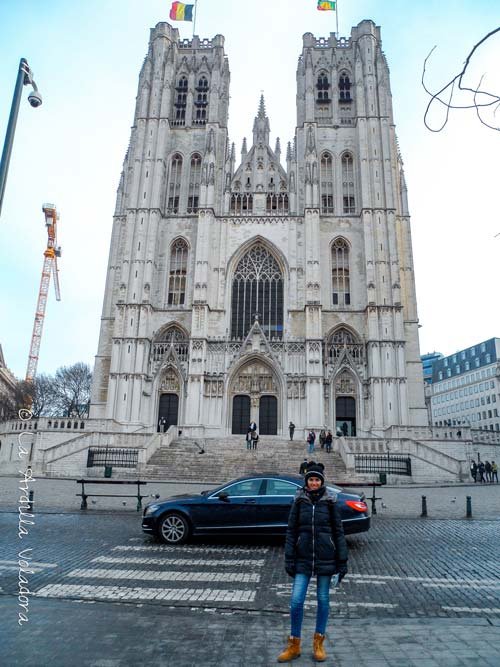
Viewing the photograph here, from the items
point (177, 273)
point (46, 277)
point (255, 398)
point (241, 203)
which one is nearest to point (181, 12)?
point (241, 203)

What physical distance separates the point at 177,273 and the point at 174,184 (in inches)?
309

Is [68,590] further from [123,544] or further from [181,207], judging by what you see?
[181,207]

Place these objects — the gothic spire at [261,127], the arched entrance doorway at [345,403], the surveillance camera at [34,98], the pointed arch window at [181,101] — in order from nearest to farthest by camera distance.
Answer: the surveillance camera at [34,98]
the arched entrance doorway at [345,403]
the gothic spire at [261,127]
the pointed arch window at [181,101]

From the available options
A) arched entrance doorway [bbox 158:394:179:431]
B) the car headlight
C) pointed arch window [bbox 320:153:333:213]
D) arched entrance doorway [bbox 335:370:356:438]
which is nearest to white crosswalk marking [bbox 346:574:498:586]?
the car headlight

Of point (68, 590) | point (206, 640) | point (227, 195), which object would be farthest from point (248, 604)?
point (227, 195)

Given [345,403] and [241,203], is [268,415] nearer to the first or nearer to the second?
[345,403]

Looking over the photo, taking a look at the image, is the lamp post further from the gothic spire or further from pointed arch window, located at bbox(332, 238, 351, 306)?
the gothic spire

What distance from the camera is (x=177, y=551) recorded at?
879cm

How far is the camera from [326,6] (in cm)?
4294

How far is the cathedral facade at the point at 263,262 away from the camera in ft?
113

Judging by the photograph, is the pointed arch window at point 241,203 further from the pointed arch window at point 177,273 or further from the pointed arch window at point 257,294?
the pointed arch window at point 177,273

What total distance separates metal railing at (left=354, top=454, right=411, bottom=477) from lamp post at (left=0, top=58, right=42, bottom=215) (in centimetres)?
2011

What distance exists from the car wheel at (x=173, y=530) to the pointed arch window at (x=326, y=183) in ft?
109

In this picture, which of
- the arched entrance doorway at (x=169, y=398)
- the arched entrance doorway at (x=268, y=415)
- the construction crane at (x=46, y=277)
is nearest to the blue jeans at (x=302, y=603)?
the arched entrance doorway at (x=268, y=415)
